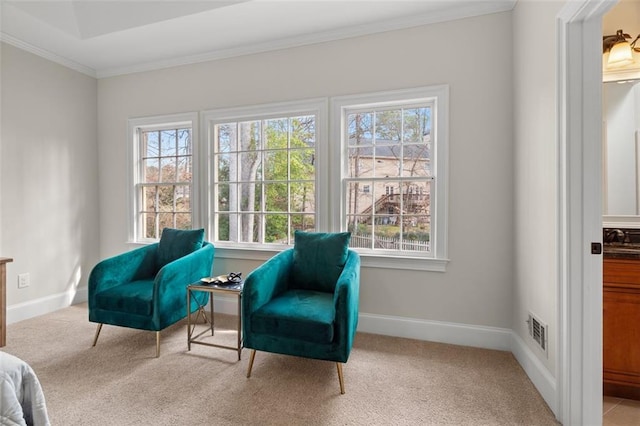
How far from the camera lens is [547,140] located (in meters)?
1.88

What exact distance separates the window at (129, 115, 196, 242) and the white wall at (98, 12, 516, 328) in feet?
3.60

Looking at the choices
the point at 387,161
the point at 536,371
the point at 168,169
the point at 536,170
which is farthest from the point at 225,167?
the point at 536,371

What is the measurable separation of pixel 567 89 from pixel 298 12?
2.01 metres

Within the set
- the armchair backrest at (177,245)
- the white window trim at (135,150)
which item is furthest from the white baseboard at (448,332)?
the armchair backrest at (177,245)

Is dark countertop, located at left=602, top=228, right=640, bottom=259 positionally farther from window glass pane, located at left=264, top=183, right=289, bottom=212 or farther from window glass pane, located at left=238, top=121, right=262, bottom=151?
window glass pane, located at left=238, top=121, right=262, bottom=151

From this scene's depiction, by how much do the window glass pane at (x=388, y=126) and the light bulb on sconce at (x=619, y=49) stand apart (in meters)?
1.45

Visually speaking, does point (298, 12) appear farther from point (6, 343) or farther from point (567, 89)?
point (6, 343)

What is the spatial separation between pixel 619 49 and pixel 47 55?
502 centimetres

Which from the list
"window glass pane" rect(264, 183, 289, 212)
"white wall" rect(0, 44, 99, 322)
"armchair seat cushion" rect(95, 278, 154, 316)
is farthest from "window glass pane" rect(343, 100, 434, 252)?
"white wall" rect(0, 44, 99, 322)

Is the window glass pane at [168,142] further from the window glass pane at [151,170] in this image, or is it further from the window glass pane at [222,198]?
the window glass pane at [222,198]

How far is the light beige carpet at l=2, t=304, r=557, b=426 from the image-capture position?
5.70 ft

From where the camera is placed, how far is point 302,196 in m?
3.14

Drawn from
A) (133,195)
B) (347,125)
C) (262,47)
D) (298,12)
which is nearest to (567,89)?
(347,125)

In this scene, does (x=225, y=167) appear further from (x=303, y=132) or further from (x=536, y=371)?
(x=536, y=371)
